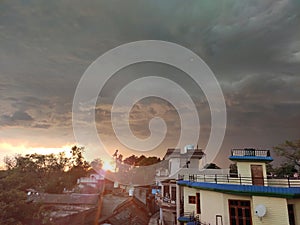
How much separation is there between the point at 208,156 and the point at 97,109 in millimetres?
14642

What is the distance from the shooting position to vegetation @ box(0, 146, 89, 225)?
21828mm

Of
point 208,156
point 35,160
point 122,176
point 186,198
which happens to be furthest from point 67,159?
point 186,198

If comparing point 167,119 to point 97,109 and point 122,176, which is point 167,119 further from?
point 122,176

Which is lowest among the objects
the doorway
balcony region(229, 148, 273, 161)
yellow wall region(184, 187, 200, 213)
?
yellow wall region(184, 187, 200, 213)

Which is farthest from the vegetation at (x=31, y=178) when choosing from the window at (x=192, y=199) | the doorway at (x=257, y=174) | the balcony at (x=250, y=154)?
the doorway at (x=257, y=174)

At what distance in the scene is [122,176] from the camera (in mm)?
50656

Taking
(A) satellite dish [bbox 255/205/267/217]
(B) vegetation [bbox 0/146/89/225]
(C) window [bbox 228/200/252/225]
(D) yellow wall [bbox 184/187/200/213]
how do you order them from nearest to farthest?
(A) satellite dish [bbox 255/205/267/217], (C) window [bbox 228/200/252/225], (D) yellow wall [bbox 184/187/200/213], (B) vegetation [bbox 0/146/89/225]

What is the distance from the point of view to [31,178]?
3666cm

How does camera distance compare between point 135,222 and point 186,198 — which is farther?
point 135,222

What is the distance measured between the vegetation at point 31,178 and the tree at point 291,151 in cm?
2909

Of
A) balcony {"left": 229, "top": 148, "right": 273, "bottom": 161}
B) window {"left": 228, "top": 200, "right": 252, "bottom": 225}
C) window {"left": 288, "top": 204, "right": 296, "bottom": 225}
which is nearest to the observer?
window {"left": 288, "top": 204, "right": 296, "bottom": 225}

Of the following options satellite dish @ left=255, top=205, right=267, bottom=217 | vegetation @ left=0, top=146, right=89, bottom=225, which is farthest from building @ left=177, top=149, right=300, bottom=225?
vegetation @ left=0, top=146, right=89, bottom=225

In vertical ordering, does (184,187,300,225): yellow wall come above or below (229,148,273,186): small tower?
below

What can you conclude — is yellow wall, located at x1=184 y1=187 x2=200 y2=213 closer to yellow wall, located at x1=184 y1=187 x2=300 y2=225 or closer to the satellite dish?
yellow wall, located at x1=184 y1=187 x2=300 y2=225
